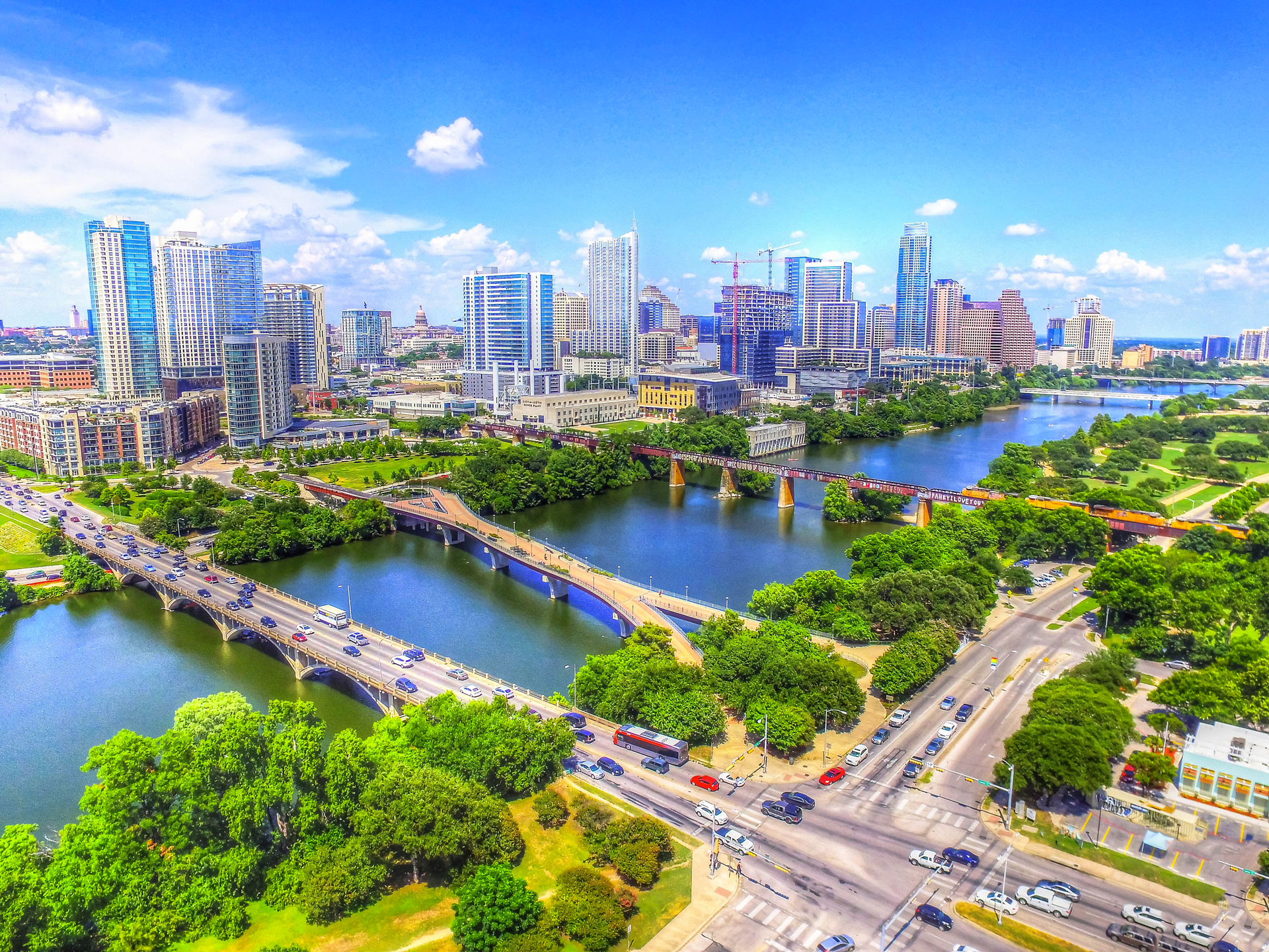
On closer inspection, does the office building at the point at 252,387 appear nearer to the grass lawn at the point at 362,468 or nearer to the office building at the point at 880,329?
the grass lawn at the point at 362,468

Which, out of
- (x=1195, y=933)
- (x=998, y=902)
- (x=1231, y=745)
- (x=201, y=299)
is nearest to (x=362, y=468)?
(x=201, y=299)

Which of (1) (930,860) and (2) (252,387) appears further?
(2) (252,387)

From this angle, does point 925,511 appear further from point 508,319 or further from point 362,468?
point 508,319

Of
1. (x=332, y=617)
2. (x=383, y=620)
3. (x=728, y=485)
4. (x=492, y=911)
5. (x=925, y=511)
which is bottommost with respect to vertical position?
(x=383, y=620)

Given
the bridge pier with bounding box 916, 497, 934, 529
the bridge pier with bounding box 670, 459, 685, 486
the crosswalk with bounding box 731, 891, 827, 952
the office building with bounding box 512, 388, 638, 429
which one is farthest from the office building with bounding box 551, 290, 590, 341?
the crosswalk with bounding box 731, 891, 827, 952

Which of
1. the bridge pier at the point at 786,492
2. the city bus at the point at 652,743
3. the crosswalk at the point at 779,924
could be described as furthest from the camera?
the bridge pier at the point at 786,492

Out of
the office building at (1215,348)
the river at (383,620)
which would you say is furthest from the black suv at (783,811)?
the office building at (1215,348)
